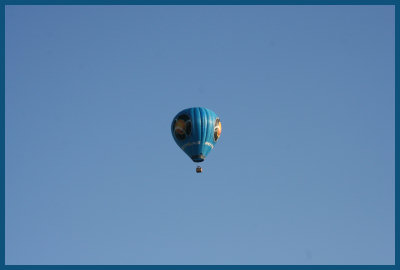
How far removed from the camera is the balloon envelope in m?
87.2

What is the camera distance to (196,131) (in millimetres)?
87125

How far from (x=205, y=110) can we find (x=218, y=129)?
187 centimetres

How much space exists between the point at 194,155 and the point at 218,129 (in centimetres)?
276

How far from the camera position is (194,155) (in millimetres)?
87875

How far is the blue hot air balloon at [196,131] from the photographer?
286 ft

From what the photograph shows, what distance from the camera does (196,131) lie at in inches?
3430

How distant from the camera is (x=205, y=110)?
88000 millimetres

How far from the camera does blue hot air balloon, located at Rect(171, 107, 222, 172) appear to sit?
87188 millimetres

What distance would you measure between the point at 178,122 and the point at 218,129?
3.03 metres

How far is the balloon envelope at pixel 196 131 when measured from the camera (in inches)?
3433

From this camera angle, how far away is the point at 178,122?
8825 cm
